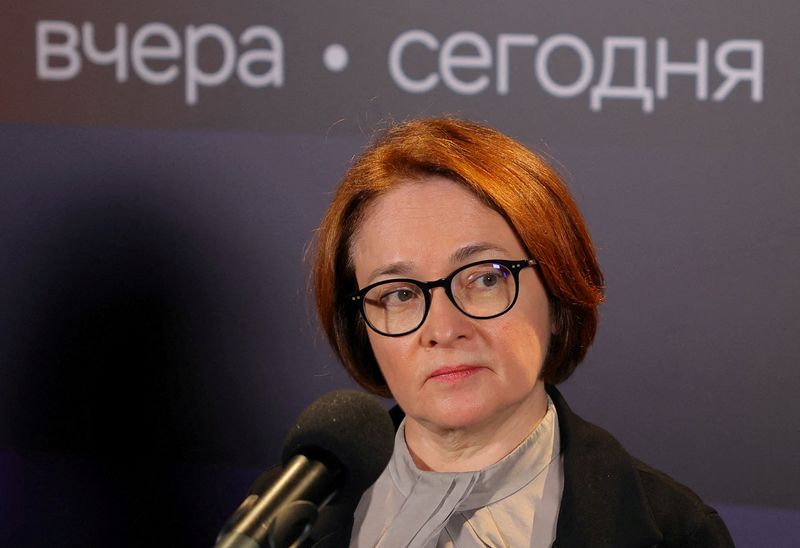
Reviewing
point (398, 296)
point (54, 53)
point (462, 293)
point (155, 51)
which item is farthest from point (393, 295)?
point (54, 53)

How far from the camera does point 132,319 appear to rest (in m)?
2.23

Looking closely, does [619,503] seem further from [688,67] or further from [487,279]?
[688,67]

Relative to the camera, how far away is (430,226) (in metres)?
1.57

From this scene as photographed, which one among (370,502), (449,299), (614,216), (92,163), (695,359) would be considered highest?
(92,163)

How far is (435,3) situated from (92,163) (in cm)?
76

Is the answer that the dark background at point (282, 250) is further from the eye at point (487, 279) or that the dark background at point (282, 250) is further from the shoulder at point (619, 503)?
the eye at point (487, 279)

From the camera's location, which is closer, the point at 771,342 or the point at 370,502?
the point at 370,502

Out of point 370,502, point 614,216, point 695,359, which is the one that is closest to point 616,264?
point 614,216

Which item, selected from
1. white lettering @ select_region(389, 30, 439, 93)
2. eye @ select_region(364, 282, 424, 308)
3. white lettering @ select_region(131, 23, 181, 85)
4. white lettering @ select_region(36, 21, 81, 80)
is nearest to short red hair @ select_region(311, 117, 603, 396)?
eye @ select_region(364, 282, 424, 308)

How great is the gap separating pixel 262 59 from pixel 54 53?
0.42 m

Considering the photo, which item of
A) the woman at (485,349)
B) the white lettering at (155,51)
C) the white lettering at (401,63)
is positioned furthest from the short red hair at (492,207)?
the white lettering at (155,51)

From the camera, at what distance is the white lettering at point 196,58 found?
7.07 feet

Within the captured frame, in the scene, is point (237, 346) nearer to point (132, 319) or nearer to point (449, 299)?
point (132, 319)

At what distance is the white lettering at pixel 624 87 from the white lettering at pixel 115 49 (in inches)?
36.4
